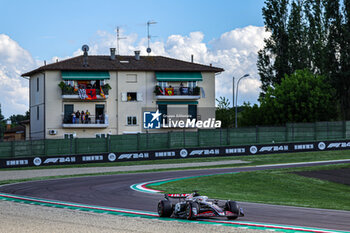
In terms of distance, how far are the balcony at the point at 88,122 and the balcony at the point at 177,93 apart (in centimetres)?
694

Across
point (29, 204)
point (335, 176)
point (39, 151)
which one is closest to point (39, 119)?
point (39, 151)

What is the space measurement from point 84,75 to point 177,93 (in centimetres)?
1121

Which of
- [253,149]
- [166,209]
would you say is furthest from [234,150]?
[166,209]

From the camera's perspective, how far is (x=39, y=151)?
50500 mm

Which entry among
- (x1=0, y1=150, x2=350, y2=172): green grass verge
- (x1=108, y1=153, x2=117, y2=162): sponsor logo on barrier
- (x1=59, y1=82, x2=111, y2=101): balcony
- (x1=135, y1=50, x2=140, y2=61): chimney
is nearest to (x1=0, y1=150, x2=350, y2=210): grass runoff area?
(x1=0, y1=150, x2=350, y2=172): green grass verge

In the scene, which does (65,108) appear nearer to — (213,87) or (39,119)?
(39,119)

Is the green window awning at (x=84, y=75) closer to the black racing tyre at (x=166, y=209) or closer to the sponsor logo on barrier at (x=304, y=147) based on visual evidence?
the sponsor logo on barrier at (x=304, y=147)

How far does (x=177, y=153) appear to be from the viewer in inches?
2023

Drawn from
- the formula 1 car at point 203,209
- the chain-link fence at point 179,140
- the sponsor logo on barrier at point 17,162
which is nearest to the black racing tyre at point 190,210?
the formula 1 car at point 203,209

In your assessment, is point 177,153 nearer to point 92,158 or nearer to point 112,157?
point 112,157

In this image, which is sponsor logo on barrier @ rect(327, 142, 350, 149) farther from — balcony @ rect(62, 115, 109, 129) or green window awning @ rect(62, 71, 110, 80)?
green window awning @ rect(62, 71, 110, 80)

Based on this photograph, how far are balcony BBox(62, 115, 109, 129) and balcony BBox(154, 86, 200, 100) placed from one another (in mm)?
6939

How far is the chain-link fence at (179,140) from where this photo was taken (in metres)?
50.5

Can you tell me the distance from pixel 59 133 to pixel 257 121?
98.9 ft
